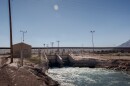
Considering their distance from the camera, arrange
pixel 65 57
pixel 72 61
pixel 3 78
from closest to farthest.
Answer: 1. pixel 3 78
2. pixel 72 61
3. pixel 65 57

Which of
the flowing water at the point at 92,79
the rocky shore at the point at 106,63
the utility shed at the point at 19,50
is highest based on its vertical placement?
the utility shed at the point at 19,50

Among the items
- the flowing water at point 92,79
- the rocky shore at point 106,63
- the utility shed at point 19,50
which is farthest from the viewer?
the rocky shore at point 106,63

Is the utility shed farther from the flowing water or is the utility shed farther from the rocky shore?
the rocky shore

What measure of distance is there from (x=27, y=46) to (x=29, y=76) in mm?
29878

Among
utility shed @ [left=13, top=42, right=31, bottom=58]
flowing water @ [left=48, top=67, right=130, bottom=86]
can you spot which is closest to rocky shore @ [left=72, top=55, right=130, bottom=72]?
flowing water @ [left=48, top=67, right=130, bottom=86]

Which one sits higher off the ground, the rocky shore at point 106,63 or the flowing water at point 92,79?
the rocky shore at point 106,63

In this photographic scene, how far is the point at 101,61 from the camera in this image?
61.6 metres

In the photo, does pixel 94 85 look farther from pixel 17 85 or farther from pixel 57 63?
pixel 57 63

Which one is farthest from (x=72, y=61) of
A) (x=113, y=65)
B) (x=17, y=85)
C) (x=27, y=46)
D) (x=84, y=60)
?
(x=17, y=85)

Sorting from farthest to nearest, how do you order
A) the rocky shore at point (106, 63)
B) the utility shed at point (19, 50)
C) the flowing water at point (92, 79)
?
the rocky shore at point (106, 63), the utility shed at point (19, 50), the flowing water at point (92, 79)

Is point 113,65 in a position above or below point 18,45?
below

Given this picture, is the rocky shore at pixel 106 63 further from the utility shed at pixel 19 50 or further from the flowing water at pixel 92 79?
the utility shed at pixel 19 50

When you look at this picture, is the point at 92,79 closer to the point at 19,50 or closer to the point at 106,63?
the point at 19,50

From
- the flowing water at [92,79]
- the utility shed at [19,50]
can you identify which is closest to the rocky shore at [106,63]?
the flowing water at [92,79]
